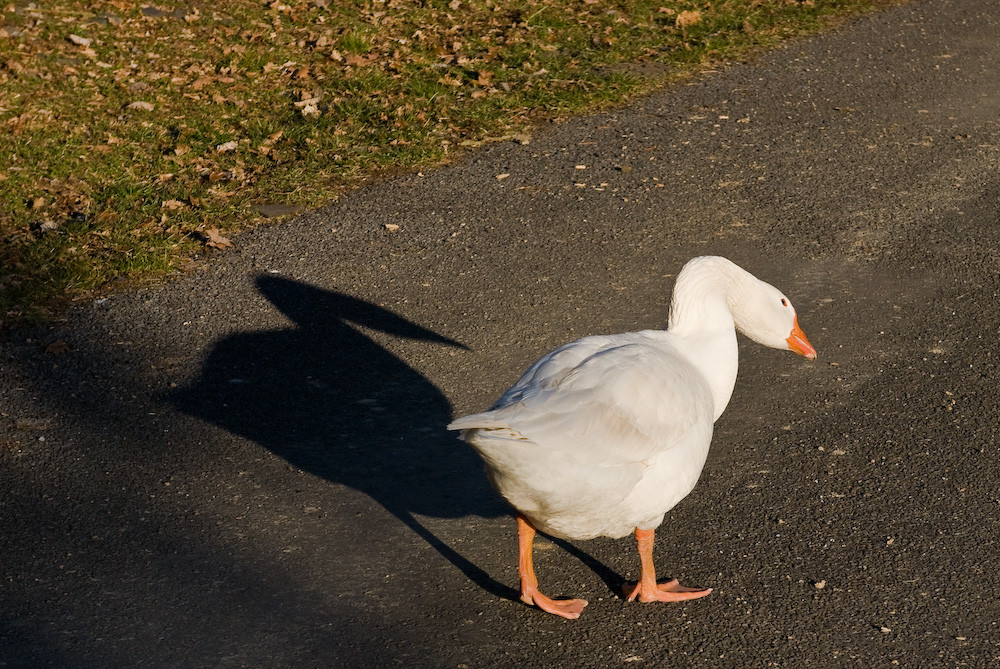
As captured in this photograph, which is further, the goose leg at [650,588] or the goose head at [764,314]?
the goose head at [764,314]

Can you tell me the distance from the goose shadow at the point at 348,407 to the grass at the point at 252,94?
1.07m

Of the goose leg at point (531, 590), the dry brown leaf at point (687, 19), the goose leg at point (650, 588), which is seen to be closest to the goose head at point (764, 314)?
the goose leg at point (650, 588)

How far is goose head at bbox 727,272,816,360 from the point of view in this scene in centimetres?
462

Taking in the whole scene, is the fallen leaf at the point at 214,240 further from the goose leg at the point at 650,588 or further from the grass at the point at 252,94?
the goose leg at the point at 650,588

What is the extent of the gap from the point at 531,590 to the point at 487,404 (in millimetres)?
1399

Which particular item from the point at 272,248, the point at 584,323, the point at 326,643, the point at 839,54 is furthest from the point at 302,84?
the point at 326,643

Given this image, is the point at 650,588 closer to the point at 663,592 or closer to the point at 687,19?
the point at 663,592

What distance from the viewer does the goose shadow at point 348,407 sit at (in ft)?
15.8

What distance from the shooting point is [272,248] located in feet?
22.2

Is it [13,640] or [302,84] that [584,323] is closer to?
[13,640]

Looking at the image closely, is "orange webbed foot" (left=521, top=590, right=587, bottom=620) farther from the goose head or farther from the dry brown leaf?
the dry brown leaf

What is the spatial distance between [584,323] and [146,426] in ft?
7.65

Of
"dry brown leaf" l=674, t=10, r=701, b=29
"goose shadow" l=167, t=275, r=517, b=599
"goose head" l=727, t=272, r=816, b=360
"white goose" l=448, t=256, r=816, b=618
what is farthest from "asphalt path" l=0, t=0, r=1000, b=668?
"dry brown leaf" l=674, t=10, r=701, b=29

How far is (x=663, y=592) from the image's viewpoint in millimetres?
4180
